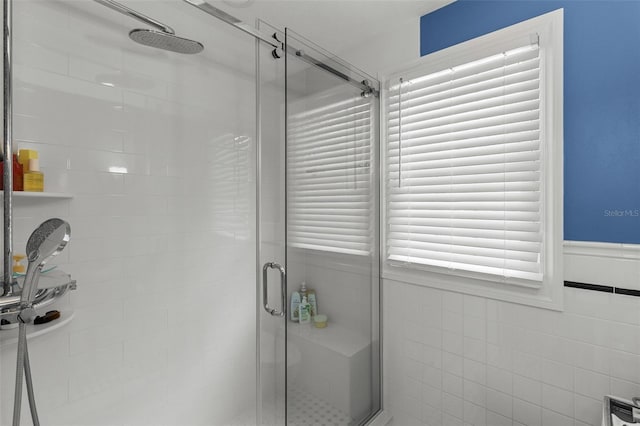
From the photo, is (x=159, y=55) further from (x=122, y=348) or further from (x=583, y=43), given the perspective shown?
(x=583, y=43)

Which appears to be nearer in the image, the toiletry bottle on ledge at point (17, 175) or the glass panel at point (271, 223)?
the toiletry bottle on ledge at point (17, 175)

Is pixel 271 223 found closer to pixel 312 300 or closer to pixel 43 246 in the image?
pixel 312 300

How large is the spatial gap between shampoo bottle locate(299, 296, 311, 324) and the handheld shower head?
0.86 metres

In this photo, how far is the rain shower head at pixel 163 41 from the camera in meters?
1.26

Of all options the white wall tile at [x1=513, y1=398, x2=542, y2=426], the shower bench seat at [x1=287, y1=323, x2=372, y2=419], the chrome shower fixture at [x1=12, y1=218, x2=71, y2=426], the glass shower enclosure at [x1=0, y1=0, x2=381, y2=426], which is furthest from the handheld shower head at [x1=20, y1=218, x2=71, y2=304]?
the white wall tile at [x1=513, y1=398, x2=542, y2=426]

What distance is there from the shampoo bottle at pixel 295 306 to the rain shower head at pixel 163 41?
1.06m

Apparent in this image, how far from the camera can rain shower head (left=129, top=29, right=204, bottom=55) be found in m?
1.26

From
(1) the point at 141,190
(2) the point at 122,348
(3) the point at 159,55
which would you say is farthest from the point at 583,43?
(2) the point at 122,348

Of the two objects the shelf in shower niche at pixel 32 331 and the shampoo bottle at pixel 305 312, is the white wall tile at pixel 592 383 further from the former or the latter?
the shelf in shower niche at pixel 32 331

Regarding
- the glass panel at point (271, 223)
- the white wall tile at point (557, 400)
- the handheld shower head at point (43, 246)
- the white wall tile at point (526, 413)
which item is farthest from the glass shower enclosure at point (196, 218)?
the white wall tile at point (557, 400)

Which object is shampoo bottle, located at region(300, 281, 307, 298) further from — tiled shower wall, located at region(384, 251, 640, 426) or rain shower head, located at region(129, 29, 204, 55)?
rain shower head, located at region(129, 29, 204, 55)

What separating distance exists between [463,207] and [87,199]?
1613 mm

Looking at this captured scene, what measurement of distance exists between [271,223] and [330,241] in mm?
340

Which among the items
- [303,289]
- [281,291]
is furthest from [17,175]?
[303,289]
